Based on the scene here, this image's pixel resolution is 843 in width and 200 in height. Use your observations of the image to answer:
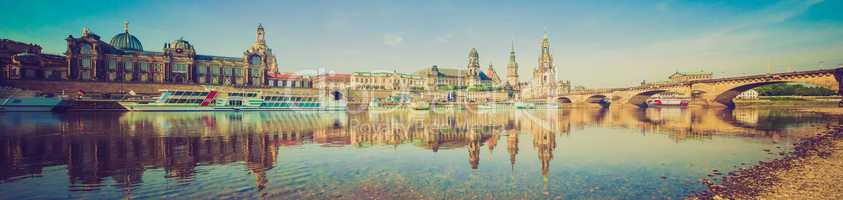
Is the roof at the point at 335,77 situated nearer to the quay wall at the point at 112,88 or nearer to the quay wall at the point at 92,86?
the quay wall at the point at 112,88

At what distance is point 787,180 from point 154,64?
117m

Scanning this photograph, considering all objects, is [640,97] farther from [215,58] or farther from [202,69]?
[202,69]

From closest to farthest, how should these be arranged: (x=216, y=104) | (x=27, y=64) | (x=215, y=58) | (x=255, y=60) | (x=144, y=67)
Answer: (x=216, y=104), (x=27, y=64), (x=144, y=67), (x=215, y=58), (x=255, y=60)

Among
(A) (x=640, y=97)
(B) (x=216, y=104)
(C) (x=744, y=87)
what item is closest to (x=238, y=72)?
(B) (x=216, y=104)

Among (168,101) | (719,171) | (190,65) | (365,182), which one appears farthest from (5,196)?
(190,65)

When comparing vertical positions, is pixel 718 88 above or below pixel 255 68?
below

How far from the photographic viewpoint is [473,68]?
187875 millimetres

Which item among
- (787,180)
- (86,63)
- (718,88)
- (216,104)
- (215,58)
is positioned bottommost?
(787,180)

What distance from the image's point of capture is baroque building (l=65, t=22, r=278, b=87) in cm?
8731

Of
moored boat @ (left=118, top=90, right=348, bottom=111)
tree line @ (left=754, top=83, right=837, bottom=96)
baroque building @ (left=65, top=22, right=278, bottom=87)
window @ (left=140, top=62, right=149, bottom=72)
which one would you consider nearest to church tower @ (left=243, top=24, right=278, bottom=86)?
baroque building @ (left=65, top=22, right=278, bottom=87)

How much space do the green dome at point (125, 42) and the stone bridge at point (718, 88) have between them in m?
136

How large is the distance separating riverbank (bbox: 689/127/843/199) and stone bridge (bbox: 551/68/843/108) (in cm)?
6052

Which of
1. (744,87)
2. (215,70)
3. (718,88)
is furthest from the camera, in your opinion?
(215,70)

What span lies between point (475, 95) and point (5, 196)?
172769mm
